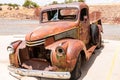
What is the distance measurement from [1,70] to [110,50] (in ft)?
17.5

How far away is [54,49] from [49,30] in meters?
0.76

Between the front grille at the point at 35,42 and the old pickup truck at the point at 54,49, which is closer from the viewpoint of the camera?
the old pickup truck at the point at 54,49

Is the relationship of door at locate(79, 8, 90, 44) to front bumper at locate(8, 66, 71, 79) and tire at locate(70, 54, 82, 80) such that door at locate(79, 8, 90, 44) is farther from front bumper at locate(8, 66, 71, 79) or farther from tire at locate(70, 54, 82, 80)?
front bumper at locate(8, 66, 71, 79)

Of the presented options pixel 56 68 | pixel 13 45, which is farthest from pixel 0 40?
pixel 56 68

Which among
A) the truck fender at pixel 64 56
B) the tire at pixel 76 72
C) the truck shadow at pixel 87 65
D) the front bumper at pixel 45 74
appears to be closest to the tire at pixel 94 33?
the truck shadow at pixel 87 65

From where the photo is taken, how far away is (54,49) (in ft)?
23.5

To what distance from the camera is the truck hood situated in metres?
7.30

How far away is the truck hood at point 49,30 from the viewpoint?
7297 mm

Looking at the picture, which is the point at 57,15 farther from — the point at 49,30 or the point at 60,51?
the point at 60,51

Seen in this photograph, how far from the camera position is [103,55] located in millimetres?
10758

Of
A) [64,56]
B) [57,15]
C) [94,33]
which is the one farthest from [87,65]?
[64,56]

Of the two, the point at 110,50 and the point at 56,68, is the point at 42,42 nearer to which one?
the point at 56,68

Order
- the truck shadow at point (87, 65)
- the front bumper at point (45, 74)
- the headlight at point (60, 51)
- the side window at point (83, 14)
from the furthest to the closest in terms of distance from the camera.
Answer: the side window at point (83, 14) → the truck shadow at point (87, 65) → the headlight at point (60, 51) → the front bumper at point (45, 74)

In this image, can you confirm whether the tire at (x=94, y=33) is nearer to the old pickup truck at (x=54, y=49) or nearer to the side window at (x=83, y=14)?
the side window at (x=83, y=14)
